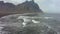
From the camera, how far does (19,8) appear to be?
1862 millimetres

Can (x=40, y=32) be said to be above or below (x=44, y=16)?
below

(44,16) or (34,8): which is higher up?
(34,8)

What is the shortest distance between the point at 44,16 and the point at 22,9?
40cm

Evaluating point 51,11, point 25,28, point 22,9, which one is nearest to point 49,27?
point 51,11

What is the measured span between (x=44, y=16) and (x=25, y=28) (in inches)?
15.2

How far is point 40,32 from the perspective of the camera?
1774 millimetres

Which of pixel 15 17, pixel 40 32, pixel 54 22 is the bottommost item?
pixel 40 32

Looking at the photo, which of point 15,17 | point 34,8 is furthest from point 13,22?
point 34,8

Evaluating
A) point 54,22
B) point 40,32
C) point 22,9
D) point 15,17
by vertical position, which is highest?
point 22,9

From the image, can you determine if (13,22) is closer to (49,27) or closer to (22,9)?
(22,9)

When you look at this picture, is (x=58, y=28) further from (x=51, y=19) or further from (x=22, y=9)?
(x=22, y=9)

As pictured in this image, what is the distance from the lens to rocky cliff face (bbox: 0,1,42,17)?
6.06ft

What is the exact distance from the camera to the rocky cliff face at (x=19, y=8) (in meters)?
1.85

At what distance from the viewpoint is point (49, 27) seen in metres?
1.79
